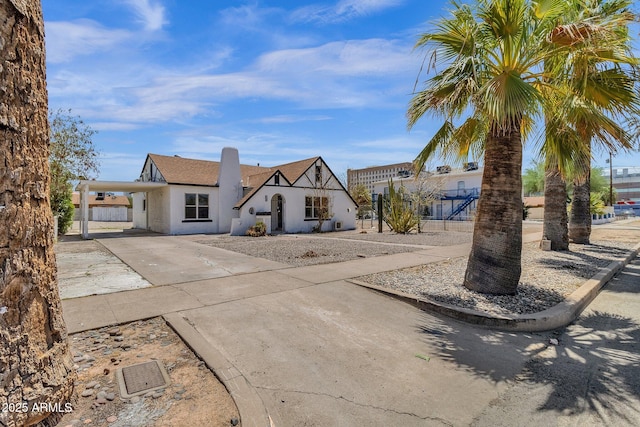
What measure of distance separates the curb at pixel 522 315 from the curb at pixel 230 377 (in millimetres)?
3500

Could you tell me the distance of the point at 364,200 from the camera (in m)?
44.3

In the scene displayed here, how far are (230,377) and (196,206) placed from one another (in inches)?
730

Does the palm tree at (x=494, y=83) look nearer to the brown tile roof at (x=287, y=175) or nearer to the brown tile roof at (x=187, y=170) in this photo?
the brown tile roof at (x=287, y=175)

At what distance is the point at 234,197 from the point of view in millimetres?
21719

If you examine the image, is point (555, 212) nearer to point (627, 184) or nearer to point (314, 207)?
point (314, 207)

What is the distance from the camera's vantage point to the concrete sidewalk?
9.50 ft

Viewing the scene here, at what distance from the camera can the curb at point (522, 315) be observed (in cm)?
484

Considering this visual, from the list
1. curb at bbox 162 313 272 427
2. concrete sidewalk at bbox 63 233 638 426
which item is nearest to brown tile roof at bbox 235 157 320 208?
concrete sidewalk at bbox 63 233 638 426

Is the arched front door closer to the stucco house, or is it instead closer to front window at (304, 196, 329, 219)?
the stucco house

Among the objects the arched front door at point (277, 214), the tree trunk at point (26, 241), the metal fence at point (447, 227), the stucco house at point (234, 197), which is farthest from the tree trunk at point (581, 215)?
the arched front door at point (277, 214)

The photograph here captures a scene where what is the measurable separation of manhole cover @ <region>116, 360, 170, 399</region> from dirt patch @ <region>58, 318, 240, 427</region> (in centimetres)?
5

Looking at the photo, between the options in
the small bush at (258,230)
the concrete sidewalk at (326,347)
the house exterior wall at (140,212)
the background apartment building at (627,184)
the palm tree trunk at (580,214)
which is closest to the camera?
the concrete sidewalk at (326,347)

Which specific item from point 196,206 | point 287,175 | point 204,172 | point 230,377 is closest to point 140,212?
point 204,172

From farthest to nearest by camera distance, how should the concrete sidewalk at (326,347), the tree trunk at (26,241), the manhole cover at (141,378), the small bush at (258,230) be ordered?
1. the small bush at (258,230)
2. the manhole cover at (141,378)
3. the concrete sidewalk at (326,347)
4. the tree trunk at (26,241)
